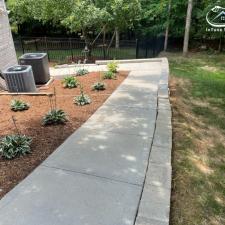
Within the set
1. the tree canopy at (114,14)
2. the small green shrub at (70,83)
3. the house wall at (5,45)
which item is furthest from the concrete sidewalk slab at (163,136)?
the tree canopy at (114,14)

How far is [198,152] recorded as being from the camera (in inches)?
162

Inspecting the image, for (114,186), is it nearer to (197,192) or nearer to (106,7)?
(197,192)

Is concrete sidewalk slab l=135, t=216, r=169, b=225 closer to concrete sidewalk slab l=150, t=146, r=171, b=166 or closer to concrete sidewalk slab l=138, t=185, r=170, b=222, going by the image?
concrete sidewalk slab l=138, t=185, r=170, b=222

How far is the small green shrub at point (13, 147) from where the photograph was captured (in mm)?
3414

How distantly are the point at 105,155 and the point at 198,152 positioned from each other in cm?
151

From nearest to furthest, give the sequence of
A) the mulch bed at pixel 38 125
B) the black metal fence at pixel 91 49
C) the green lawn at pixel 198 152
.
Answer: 1. the green lawn at pixel 198 152
2. the mulch bed at pixel 38 125
3. the black metal fence at pixel 91 49

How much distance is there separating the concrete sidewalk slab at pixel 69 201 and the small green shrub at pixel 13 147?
455mm

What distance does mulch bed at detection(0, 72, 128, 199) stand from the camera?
319cm

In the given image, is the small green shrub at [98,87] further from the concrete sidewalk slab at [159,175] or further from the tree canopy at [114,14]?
the tree canopy at [114,14]

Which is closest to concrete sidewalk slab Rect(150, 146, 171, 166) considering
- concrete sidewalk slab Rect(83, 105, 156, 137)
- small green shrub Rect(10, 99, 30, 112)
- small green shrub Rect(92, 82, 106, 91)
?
concrete sidewalk slab Rect(83, 105, 156, 137)

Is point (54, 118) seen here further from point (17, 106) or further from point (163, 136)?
point (163, 136)

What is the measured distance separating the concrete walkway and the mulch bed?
5.3 inches

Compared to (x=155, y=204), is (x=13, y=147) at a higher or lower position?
higher

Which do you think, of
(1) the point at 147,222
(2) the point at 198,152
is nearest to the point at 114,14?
(2) the point at 198,152
